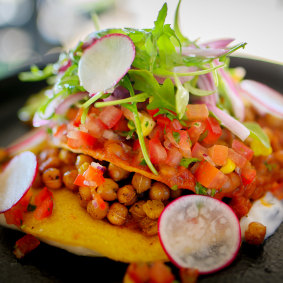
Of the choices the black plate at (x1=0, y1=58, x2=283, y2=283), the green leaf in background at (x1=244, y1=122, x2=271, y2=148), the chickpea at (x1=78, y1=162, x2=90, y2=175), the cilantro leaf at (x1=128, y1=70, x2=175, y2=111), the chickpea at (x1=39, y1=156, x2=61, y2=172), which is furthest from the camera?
the chickpea at (x1=39, y1=156, x2=61, y2=172)

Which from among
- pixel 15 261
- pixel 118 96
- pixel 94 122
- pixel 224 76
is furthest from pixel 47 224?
pixel 224 76

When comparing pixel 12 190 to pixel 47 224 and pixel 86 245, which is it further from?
pixel 86 245

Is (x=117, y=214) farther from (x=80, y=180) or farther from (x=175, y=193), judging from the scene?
(x=175, y=193)

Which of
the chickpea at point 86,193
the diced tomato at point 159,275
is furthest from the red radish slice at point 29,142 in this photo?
the diced tomato at point 159,275

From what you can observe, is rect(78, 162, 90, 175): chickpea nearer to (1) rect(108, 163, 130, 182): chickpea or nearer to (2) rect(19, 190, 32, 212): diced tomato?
(1) rect(108, 163, 130, 182): chickpea

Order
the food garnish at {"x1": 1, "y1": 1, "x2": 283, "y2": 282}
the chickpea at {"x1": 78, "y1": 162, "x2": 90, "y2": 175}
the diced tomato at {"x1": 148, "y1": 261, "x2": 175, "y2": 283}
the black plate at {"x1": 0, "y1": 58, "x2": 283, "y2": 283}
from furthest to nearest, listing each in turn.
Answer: the chickpea at {"x1": 78, "y1": 162, "x2": 90, "y2": 175} < the food garnish at {"x1": 1, "y1": 1, "x2": 283, "y2": 282} < the black plate at {"x1": 0, "y1": 58, "x2": 283, "y2": 283} < the diced tomato at {"x1": 148, "y1": 261, "x2": 175, "y2": 283}

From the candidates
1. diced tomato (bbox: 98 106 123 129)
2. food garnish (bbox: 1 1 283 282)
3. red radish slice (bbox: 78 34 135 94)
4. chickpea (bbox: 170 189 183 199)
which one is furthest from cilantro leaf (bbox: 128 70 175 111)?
chickpea (bbox: 170 189 183 199)

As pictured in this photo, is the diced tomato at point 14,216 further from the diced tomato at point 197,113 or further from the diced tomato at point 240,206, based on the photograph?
the diced tomato at point 240,206

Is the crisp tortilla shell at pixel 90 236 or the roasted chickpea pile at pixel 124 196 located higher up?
the roasted chickpea pile at pixel 124 196
